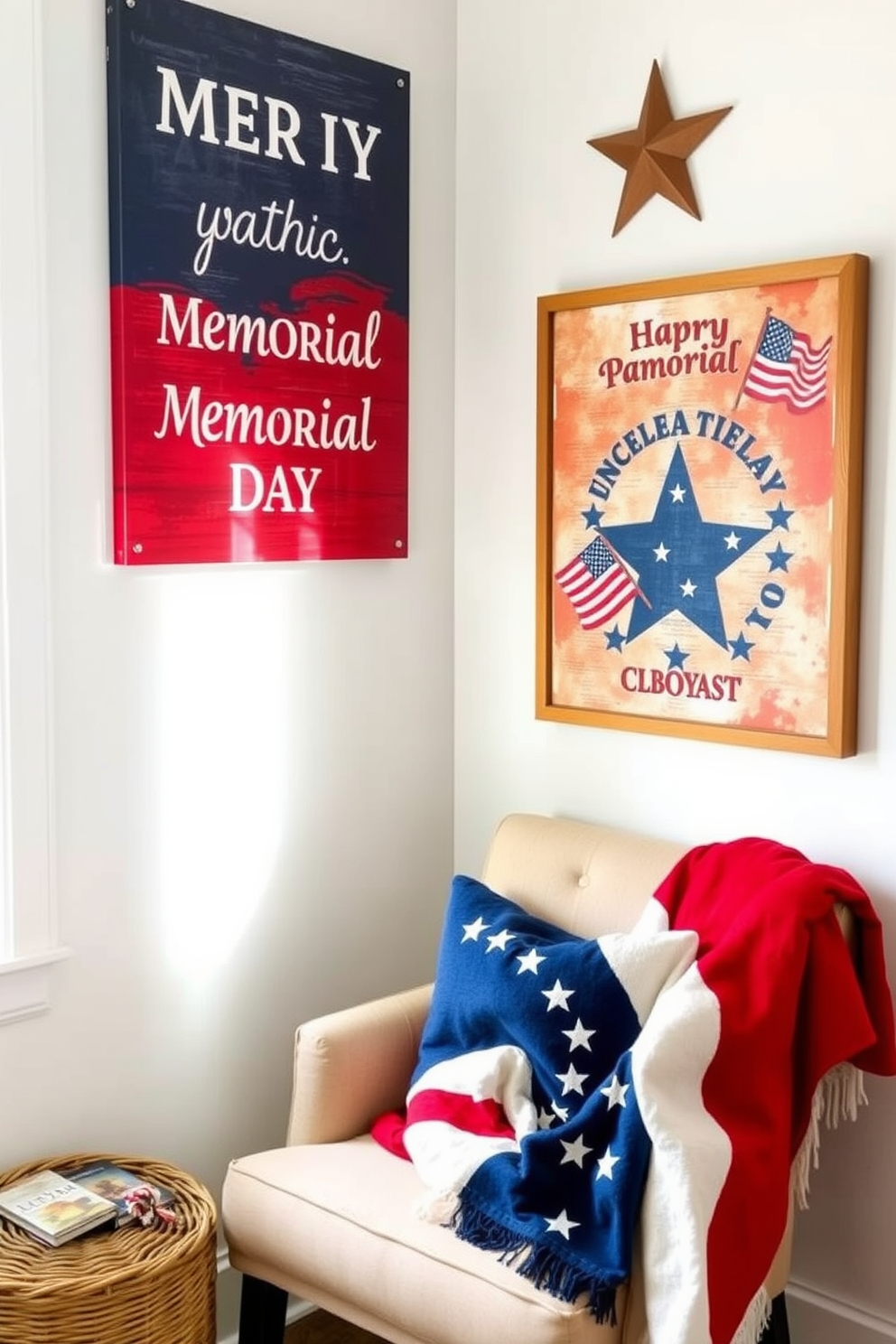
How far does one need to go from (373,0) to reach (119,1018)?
1.80m

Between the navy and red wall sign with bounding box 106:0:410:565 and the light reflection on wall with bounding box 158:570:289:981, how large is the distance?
10 centimetres

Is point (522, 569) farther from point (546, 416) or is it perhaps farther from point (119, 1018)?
point (119, 1018)

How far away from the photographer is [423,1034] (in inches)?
90.0

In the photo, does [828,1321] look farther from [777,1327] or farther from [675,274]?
[675,274]

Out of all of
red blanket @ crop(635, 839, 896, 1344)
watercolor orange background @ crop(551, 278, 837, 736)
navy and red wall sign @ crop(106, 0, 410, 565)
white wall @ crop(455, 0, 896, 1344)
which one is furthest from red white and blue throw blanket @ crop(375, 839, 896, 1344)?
navy and red wall sign @ crop(106, 0, 410, 565)

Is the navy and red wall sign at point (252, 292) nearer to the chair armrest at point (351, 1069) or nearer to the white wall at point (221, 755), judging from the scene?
the white wall at point (221, 755)

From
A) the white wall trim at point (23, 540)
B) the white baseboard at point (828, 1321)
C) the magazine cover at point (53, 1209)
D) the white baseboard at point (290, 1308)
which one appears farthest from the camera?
the white baseboard at point (290, 1308)

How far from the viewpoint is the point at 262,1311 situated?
2.17 metres

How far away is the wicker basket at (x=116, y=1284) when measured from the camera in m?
1.83

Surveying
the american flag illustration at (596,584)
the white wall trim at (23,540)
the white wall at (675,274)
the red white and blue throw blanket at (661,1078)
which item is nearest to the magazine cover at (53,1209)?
the white wall trim at (23,540)

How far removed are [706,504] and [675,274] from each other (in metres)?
0.40

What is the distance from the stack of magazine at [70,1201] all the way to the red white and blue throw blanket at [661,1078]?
1.32 feet

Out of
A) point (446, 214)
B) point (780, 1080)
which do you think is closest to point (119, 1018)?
point (780, 1080)

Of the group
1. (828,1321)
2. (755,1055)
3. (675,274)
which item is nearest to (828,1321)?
(828,1321)
